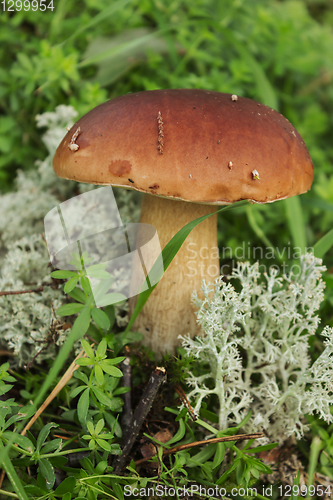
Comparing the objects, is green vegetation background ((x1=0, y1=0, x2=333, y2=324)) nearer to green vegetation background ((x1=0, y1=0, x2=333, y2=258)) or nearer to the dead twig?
green vegetation background ((x1=0, y1=0, x2=333, y2=258))

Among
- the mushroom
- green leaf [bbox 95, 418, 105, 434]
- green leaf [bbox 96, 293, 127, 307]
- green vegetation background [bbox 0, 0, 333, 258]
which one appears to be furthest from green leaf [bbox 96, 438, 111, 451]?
green vegetation background [bbox 0, 0, 333, 258]

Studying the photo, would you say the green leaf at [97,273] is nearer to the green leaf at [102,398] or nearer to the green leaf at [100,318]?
the green leaf at [100,318]

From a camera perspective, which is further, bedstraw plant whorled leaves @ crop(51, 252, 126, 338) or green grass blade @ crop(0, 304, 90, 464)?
bedstraw plant whorled leaves @ crop(51, 252, 126, 338)

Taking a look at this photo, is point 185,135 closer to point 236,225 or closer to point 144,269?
point 144,269

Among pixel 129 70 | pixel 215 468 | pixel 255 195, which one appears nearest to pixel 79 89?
pixel 129 70

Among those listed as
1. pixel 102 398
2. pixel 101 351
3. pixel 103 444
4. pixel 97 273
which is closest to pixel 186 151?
pixel 97 273
